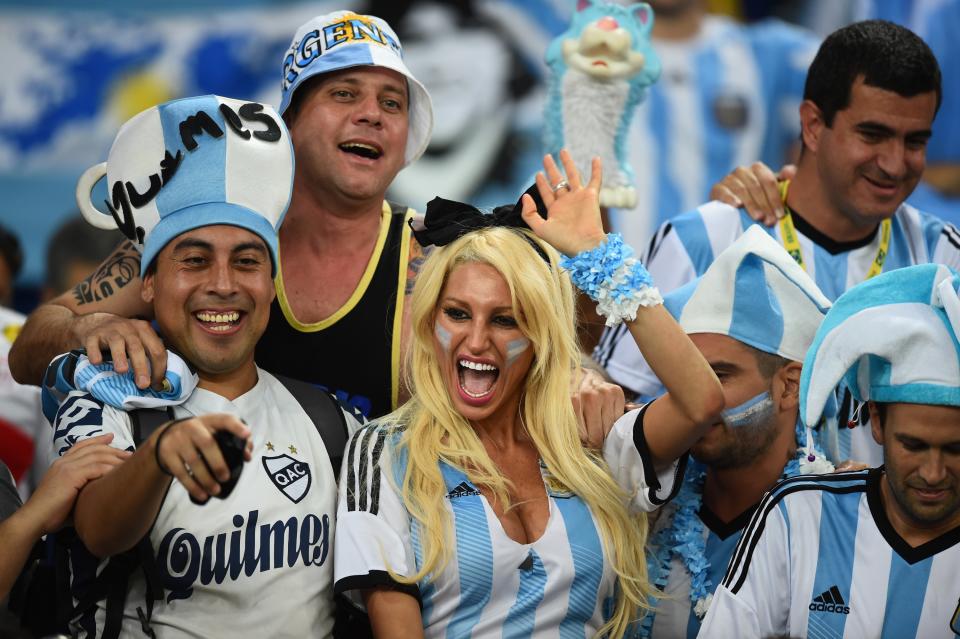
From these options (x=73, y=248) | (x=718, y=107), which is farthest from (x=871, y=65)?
(x=73, y=248)

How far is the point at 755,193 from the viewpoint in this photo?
4.25 m

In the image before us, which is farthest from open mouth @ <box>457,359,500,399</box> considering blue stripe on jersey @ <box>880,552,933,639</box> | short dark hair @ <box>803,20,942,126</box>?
short dark hair @ <box>803,20,942,126</box>

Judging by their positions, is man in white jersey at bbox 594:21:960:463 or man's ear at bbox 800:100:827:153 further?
man's ear at bbox 800:100:827:153

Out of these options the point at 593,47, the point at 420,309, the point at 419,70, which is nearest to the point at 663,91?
the point at 419,70

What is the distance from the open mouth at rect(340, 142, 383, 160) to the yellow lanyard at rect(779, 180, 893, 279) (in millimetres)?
1376

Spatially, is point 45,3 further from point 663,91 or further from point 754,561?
point 754,561

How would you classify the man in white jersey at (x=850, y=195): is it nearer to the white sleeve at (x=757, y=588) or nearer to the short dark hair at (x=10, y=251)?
the white sleeve at (x=757, y=588)

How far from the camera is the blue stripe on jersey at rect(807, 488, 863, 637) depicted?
9.86 ft

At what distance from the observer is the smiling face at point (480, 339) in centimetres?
321

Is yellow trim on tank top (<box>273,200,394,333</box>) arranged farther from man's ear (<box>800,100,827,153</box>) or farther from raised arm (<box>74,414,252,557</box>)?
man's ear (<box>800,100,827,153</box>)

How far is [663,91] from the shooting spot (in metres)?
6.99

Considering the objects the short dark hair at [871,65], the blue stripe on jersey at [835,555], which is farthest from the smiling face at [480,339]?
the short dark hair at [871,65]

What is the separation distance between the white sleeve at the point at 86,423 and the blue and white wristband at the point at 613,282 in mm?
1151

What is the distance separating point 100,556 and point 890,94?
9.09 ft
